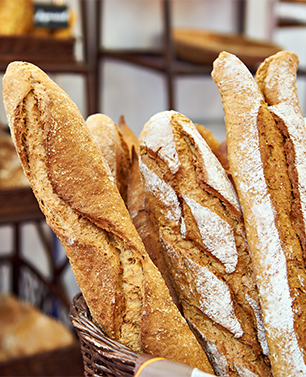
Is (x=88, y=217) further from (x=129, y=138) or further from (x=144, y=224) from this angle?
(x=129, y=138)

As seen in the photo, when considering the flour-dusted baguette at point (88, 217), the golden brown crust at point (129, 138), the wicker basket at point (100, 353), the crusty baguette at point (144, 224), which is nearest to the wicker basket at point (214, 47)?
the golden brown crust at point (129, 138)

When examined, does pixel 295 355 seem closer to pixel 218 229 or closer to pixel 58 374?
pixel 218 229

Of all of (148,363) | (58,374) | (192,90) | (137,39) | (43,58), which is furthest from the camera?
(192,90)

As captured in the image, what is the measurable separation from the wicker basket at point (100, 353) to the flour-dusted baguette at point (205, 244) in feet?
0.56

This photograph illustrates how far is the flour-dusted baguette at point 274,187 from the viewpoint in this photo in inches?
25.7

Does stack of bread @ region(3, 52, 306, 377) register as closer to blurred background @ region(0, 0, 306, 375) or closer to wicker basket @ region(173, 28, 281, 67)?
blurred background @ region(0, 0, 306, 375)

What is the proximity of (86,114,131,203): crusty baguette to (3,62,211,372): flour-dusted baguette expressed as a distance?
0.14 metres

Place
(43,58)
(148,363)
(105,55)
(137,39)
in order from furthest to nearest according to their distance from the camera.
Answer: (137,39)
(105,55)
(43,58)
(148,363)

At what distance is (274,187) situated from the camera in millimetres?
688

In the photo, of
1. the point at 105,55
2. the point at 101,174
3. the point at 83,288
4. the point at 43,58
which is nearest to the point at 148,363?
the point at 83,288

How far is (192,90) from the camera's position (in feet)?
8.01

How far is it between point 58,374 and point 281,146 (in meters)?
1.35

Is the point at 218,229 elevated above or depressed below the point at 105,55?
below

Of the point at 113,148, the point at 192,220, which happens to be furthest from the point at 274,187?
the point at 113,148
